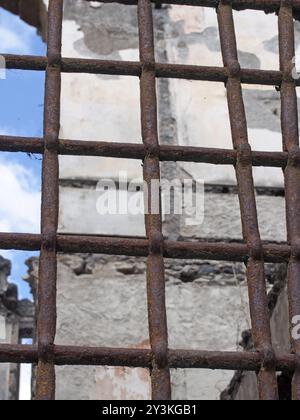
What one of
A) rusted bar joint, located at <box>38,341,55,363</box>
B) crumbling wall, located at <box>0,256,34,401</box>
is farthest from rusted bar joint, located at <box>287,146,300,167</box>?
crumbling wall, located at <box>0,256,34,401</box>

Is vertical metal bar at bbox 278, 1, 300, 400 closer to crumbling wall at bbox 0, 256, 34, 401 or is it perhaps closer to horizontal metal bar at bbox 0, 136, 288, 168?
horizontal metal bar at bbox 0, 136, 288, 168

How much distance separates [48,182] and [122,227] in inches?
87.8

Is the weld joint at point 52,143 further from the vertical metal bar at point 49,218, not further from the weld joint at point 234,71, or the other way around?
the weld joint at point 234,71

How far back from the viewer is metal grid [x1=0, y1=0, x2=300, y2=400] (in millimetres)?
1742

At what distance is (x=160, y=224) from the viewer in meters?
1.91

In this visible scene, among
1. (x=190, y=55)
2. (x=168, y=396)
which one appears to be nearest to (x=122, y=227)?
(x=190, y=55)

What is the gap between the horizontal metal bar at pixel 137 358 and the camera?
1715 millimetres

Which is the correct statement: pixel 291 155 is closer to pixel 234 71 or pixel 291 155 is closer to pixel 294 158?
pixel 294 158

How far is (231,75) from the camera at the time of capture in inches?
85.0

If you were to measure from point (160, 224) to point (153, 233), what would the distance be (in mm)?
29

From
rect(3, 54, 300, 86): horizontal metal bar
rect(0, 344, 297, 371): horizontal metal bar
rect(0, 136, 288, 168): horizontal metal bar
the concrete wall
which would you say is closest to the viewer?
rect(0, 344, 297, 371): horizontal metal bar

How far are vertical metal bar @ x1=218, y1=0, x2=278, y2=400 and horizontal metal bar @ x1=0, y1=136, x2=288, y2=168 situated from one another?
3 centimetres

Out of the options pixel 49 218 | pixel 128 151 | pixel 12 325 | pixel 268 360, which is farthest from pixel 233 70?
pixel 12 325

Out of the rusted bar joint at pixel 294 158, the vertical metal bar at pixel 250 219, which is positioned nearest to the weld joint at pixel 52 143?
the vertical metal bar at pixel 250 219
